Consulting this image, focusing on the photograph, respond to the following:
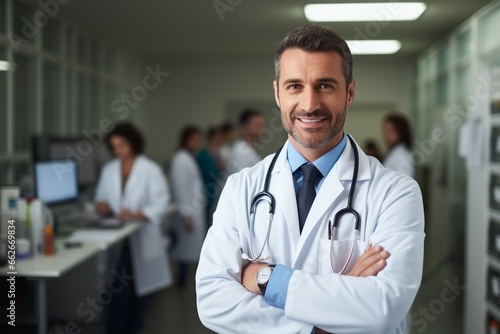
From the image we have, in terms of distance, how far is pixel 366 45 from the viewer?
17.8ft

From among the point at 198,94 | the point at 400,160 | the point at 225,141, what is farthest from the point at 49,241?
the point at 198,94

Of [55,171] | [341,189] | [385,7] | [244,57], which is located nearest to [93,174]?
[55,171]

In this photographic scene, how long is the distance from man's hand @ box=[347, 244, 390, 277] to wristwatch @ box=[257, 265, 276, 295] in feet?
0.62

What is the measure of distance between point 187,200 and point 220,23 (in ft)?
5.24

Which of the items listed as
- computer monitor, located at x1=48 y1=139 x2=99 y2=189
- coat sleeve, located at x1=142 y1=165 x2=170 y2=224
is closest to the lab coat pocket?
coat sleeve, located at x1=142 y1=165 x2=170 y2=224

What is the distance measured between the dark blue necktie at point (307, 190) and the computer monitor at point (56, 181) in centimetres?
210

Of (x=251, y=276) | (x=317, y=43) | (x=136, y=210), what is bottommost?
(x=136, y=210)

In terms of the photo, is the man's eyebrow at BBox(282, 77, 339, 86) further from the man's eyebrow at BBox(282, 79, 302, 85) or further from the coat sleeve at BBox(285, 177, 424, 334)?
the coat sleeve at BBox(285, 177, 424, 334)

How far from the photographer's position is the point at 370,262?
1.21 metres

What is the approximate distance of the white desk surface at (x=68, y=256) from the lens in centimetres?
241

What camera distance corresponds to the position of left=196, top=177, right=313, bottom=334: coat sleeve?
1.24 m

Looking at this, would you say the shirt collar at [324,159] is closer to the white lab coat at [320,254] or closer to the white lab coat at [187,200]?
the white lab coat at [320,254]

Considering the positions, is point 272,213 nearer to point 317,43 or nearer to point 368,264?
point 368,264

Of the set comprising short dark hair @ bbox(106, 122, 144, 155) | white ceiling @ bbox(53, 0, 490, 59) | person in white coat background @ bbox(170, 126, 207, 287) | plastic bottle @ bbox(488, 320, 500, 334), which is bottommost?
plastic bottle @ bbox(488, 320, 500, 334)
